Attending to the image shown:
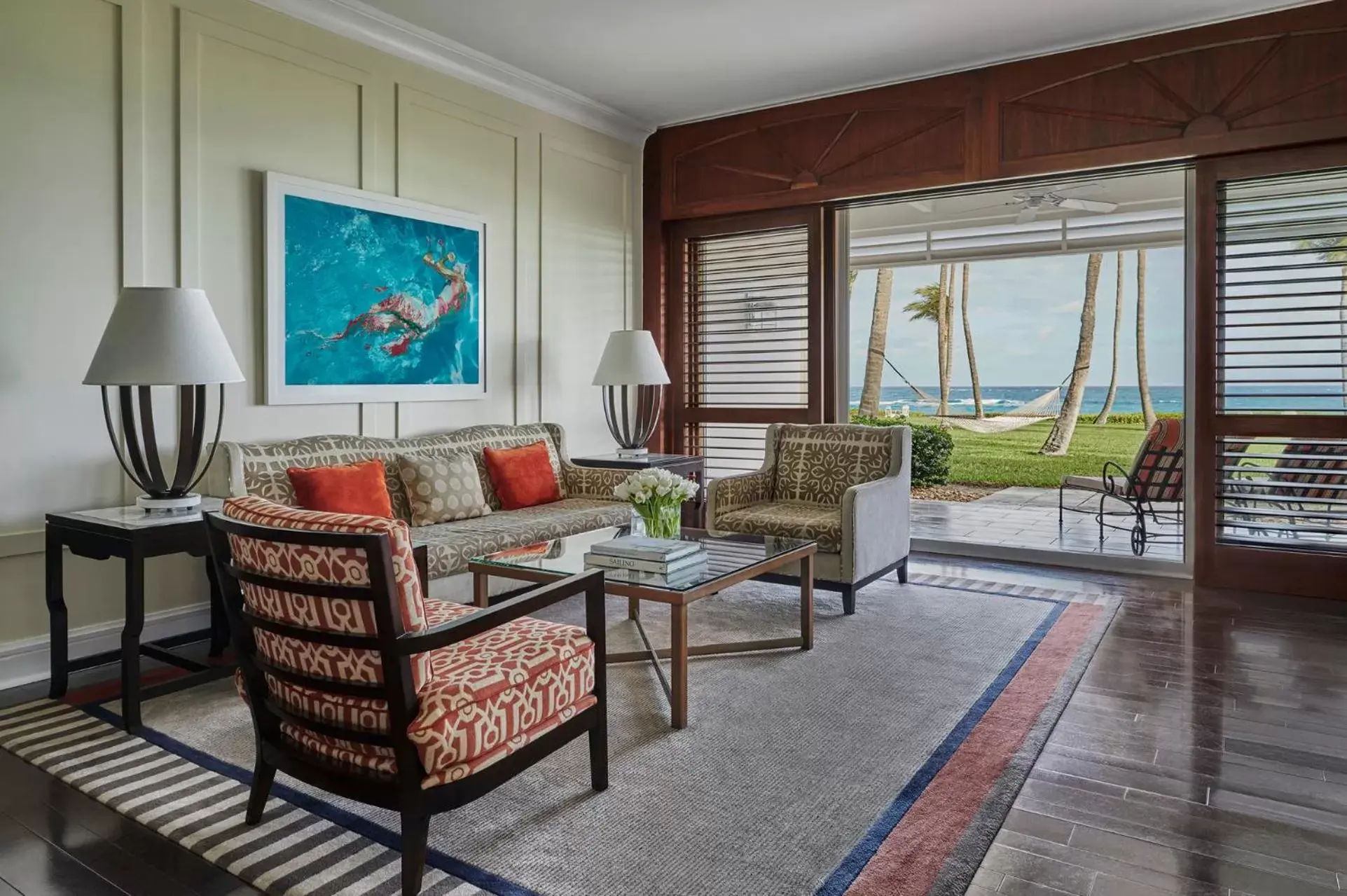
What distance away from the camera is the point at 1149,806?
235cm

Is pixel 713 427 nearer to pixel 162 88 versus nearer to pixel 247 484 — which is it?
pixel 247 484

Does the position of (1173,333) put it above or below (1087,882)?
above

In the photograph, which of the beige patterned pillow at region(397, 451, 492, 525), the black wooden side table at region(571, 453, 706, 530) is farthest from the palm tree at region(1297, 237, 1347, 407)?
the beige patterned pillow at region(397, 451, 492, 525)

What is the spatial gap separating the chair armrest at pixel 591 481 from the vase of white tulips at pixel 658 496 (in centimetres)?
163

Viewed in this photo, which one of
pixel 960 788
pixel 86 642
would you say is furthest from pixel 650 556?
pixel 86 642

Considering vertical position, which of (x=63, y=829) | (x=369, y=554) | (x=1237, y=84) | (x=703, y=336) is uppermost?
(x=1237, y=84)

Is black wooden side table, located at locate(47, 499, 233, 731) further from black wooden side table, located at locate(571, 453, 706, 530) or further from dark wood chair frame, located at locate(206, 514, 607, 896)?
black wooden side table, located at locate(571, 453, 706, 530)

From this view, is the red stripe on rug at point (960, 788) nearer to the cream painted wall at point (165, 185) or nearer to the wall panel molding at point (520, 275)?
the cream painted wall at point (165, 185)

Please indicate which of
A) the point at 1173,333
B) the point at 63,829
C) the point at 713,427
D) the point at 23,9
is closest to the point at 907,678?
the point at 63,829

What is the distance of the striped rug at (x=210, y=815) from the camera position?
78.7 inches

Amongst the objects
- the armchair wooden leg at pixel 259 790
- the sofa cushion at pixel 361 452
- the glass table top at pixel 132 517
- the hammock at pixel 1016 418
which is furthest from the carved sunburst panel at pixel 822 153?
the hammock at pixel 1016 418

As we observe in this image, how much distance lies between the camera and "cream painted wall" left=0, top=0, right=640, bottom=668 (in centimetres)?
338

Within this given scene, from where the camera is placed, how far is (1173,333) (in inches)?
473

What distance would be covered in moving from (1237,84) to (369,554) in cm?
501
